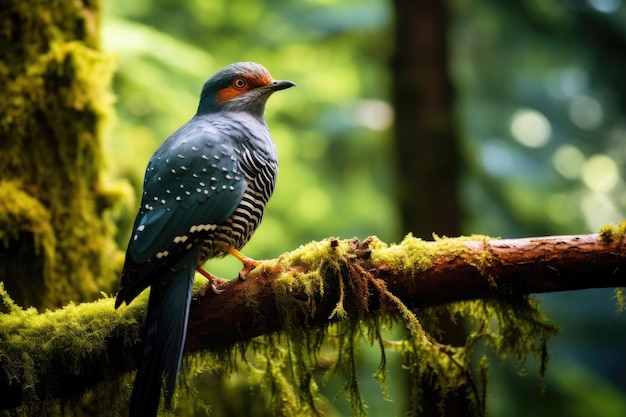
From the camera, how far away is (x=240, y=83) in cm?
364

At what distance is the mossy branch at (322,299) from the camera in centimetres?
256

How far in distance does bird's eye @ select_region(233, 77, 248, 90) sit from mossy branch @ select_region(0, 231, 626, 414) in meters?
1.28

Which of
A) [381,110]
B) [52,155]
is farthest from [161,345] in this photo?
[381,110]

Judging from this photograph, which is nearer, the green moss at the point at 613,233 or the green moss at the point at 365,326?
the green moss at the point at 613,233

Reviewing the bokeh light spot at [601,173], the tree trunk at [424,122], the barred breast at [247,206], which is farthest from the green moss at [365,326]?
the bokeh light spot at [601,173]

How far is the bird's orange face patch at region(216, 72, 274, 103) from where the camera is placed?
3.63 m

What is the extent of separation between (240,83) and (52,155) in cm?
122

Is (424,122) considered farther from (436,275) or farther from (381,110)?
(436,275)

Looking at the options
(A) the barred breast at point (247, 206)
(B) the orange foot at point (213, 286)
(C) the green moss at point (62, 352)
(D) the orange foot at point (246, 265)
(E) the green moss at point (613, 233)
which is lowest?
(C) the green moss at point (62, 352)

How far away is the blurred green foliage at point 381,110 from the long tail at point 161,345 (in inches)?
96.9

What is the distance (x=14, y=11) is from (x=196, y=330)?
2336 millimetres

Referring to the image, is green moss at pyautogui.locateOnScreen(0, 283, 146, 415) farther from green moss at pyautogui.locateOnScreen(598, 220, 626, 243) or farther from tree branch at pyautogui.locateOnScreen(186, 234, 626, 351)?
green moss at pyautogui.locateOnScreen(598, 220, 626, 243)

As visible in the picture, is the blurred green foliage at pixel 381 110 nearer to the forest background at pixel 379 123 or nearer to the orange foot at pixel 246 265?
the forest background at pixel 379 123

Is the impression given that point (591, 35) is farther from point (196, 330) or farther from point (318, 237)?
point (196, 330)
